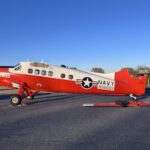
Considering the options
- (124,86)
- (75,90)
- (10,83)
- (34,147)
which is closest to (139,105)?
(124,86)

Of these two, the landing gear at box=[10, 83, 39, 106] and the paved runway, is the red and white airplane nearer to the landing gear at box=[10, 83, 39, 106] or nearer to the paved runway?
the landing gear at box=[10, 83, 39, 106]

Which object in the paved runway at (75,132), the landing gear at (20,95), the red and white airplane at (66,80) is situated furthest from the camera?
the red and white airplane at (66,80)

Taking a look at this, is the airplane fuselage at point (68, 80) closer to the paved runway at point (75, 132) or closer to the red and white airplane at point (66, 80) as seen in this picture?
the red and white airplane at point (66, 80)

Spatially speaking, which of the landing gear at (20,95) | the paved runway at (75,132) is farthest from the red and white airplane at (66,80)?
the paved runway at (75,132)

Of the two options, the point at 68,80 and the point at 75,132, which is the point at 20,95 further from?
the point at 75,132

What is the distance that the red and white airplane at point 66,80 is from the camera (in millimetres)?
18078

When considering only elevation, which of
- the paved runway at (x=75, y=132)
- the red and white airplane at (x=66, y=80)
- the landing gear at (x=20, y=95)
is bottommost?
the paved runway at (x=75, y=132)

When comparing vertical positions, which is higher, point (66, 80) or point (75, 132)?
point (66, 80)

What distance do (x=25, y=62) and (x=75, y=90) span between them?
350 cm

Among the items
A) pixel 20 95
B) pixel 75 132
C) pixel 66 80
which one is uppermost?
pixel 66 80

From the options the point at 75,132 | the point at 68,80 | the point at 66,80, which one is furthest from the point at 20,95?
the point at 75,132

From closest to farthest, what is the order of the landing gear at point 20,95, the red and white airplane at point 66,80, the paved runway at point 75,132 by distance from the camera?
the paved runway at point 75,132 < the landing gear at point 20,95 < the red and white airplane at point 66,80

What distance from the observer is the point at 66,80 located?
18.4m

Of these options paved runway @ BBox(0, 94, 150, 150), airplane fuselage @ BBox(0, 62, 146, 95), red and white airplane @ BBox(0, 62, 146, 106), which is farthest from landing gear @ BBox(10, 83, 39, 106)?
paved runway @ BBox(0, 94, 150, 150)
